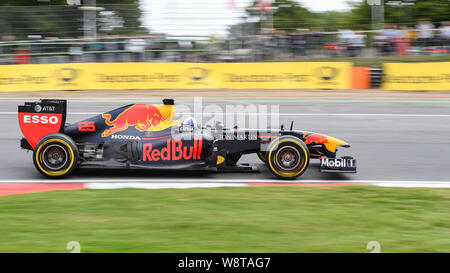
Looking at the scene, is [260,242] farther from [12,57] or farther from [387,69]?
[12,57]

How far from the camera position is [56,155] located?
7.62 meters

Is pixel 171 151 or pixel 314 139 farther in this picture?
pixel 314 139

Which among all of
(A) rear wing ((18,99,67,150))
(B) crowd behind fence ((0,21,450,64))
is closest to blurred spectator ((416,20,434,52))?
(B) crowd behind fence ((0,21,450,64))

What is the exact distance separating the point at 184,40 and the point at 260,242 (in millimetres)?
17000

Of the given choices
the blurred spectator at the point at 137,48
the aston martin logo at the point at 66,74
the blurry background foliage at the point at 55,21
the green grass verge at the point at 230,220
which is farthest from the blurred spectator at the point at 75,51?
the green grass verge at the point at 230,220

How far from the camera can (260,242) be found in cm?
498

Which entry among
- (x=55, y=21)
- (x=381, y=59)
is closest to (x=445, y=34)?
(x=381, y=59)

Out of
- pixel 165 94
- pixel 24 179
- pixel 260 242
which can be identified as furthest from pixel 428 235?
pixel 165 94

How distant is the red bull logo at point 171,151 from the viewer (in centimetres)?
759

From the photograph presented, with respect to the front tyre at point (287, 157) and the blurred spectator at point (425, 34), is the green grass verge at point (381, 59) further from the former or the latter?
the front tyre at point (287, 157)

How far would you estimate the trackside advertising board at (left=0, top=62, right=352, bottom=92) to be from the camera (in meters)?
19.2

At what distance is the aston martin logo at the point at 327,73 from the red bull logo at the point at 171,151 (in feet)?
41.7

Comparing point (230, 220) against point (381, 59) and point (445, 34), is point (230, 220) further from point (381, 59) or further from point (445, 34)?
point (445, 34)

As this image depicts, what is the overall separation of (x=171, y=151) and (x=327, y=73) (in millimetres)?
13038
